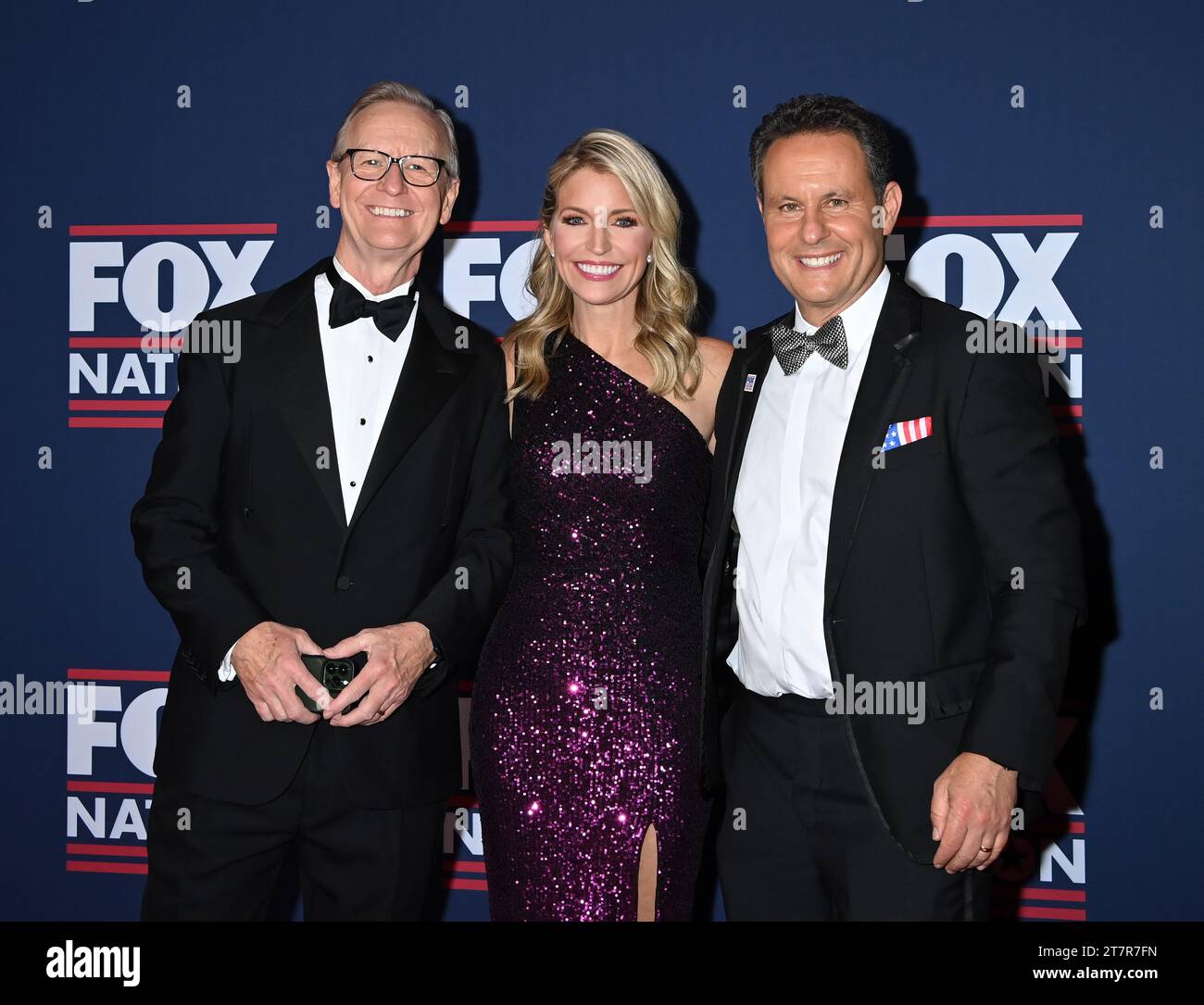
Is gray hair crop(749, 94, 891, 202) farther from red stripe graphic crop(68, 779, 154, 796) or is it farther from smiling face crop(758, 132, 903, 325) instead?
red stripe graphic crop(68, 779, 154, 796)

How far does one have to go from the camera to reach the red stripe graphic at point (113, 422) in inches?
157

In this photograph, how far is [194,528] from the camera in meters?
2.48

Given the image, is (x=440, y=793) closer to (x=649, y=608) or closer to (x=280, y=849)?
(x=280, y=849)

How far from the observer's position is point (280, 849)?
255 centimetres

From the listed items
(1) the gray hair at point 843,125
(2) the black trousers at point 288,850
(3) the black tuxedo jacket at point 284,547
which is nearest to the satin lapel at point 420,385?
(3) the black tuxedo jacket at point 284,547

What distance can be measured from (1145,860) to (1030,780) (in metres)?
1.83

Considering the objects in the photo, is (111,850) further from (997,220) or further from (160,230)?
(997,220)

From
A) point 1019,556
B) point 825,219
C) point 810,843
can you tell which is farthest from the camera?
point 825,219

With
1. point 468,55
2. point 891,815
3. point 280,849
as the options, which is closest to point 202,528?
point 280,849

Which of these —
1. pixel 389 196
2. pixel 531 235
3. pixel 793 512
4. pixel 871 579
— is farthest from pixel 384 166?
pixel 871 579

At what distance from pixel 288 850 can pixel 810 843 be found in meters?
1.16

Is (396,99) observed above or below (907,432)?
above

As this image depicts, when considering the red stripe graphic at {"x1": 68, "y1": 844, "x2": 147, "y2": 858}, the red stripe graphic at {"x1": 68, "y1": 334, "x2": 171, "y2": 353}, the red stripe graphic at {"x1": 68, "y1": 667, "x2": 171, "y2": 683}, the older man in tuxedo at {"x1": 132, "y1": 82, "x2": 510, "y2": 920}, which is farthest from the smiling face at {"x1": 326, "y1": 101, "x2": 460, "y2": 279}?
the red stripe graphic at {"x1": 68, "y1": 844, "x2": 147, "y2": 858}

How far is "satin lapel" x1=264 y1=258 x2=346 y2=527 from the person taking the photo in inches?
98.5
